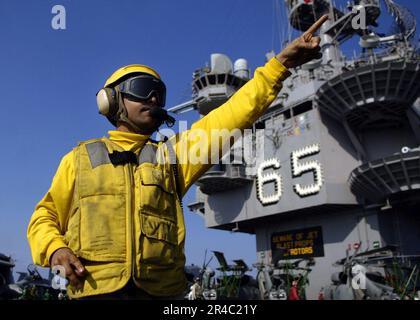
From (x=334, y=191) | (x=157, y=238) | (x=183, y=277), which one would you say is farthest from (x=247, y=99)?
(x=334, y=191)

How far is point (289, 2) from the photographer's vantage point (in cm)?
2958

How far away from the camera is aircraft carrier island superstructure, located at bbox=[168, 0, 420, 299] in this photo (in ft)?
60.8

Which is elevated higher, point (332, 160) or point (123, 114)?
point (332, 160)

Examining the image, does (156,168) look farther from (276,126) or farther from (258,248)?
(258,248)

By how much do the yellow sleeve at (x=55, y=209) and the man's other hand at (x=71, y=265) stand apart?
19 cm

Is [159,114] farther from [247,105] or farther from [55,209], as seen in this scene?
[55,209]

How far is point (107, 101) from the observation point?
255 cm

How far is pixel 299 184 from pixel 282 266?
181 inches

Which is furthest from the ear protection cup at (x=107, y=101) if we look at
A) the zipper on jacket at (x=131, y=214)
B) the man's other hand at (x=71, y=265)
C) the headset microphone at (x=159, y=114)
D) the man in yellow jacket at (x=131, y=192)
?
the man's other hand at (x=71, y=265)

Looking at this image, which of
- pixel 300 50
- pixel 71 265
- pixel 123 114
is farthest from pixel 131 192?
pixel 300 50

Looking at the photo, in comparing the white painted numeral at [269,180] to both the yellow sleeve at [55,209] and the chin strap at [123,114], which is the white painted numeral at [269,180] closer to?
the chin strap at [123,114]

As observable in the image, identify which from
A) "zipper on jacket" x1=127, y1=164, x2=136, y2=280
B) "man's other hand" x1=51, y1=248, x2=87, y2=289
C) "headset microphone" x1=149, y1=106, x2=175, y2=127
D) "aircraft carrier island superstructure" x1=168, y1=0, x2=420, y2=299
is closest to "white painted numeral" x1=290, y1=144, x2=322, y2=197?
"aircraft carrier island superstructure" x1=168, y1=0, x2=420, y2=299

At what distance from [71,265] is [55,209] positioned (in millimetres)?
526

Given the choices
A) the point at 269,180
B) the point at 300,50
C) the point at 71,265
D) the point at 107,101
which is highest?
the point at 269,180
